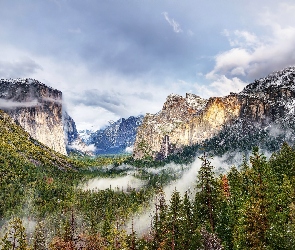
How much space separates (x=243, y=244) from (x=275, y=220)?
5956mm

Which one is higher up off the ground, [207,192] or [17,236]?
[207,192]

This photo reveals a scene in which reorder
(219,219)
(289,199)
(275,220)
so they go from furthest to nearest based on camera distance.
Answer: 1. (219,219)
2. (289,199)
3. (275,220)

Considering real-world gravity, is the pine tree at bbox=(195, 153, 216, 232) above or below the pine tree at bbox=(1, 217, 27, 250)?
above

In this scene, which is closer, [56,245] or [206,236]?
[206,236]

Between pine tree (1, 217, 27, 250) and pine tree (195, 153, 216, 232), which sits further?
pine tree (1, 217, 27, 250)

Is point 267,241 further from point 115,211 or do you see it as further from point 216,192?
point 115,211

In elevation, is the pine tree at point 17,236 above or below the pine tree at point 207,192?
below

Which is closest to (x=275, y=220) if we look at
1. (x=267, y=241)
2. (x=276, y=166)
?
(x=267, y=241)

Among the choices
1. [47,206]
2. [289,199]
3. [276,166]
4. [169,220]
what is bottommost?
[47,206]

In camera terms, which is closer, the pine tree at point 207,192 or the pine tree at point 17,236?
the pine tree at point 207,192

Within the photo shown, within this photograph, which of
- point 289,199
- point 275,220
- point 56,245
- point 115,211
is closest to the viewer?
point 275,220

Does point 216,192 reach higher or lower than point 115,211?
higher

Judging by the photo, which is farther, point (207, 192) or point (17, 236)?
point (17, 236)

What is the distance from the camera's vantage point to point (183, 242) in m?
56.3
